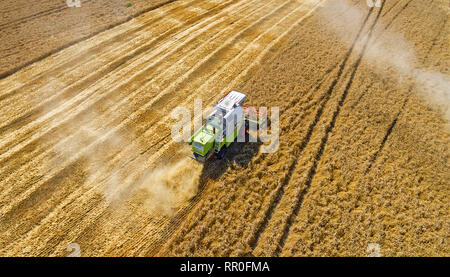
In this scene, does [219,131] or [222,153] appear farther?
[222,153]

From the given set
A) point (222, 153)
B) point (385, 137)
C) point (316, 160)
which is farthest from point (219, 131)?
point (385, 137)

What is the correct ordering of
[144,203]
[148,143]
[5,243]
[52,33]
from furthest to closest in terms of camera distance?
[52,33]
[148,143]
[144,203]
[5,243]

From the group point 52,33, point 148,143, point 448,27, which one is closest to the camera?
point 148,143

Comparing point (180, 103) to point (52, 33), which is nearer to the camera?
point (180, 103)

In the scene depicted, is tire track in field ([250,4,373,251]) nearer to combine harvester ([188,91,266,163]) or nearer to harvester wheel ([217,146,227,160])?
combine harvester ([188,91,266,163])

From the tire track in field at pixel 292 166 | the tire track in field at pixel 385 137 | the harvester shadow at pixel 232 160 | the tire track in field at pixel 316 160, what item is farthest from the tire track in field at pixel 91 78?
the tire track in field at pixel 385 137

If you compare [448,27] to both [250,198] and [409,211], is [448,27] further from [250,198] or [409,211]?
[250,198]

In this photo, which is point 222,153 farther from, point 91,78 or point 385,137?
point 91,78

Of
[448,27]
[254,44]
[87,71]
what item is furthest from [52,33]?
[448,27]
